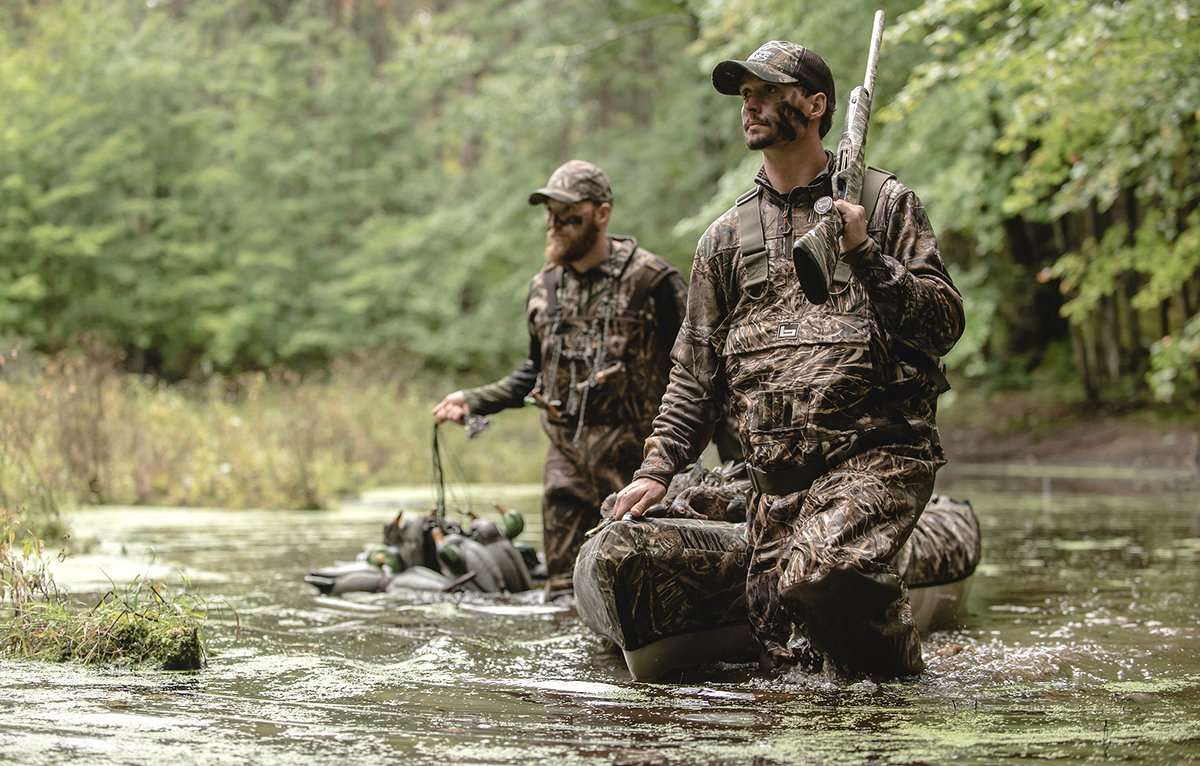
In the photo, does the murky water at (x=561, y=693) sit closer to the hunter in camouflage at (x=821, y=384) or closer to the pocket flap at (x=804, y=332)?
the hunter in camouflage at (x=821, y=384)

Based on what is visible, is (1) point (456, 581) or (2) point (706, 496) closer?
(2) point (706, 496)

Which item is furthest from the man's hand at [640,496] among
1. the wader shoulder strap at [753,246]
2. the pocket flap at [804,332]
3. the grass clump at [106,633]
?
the grass clump at [106,633]

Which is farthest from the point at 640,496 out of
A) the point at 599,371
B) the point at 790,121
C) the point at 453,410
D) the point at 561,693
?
the point at 453,410

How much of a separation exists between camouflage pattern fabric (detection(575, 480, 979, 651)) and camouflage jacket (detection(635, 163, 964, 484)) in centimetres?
25

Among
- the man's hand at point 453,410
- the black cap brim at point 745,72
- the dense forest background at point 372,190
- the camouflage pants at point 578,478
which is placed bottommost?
the camouflage pants at point 578,478

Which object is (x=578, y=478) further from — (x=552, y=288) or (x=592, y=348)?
(x=552, y=288)

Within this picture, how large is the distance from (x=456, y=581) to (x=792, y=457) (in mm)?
3808

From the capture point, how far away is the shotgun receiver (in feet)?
15.9

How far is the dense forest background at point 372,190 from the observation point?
1129 inches

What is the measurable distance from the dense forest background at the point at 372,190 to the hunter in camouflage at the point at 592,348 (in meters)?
13.8

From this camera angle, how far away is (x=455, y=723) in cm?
479

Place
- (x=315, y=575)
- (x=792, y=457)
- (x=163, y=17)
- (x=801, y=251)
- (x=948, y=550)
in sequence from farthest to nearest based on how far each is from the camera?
(x=163, y=17) → (x=315, y=575) → (x=948, y=550) → (x=792, y=457) → (x=801, y=251)

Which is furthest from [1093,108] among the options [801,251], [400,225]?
[400,225]

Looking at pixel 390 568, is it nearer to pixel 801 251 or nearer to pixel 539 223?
pixel 801 251
